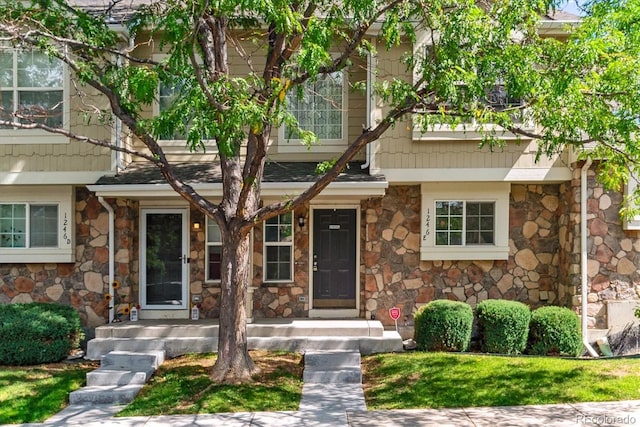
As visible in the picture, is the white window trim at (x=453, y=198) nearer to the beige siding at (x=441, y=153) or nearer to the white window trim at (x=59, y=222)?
the beige siding at (x=441, y=153)

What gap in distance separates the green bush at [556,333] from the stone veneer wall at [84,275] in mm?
7741

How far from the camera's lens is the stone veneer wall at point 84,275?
36.7 ft

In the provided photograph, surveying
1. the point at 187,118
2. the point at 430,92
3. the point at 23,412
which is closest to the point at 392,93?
the point at 430,92

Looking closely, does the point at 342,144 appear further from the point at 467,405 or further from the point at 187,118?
the point at 467,405

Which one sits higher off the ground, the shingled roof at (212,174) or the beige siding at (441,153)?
the beige siding at (441,153)

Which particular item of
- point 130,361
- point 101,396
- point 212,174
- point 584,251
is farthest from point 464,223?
point 101,396

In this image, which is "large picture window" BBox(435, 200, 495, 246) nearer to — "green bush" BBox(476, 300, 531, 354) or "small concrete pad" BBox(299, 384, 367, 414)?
"green bush" BBox(476, 300, 531, 354)

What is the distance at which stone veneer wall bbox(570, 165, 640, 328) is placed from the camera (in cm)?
1054

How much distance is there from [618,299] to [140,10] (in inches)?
381

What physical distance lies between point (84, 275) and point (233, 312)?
4437 mm

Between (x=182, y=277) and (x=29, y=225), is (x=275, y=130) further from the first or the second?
(x=29, y=225)

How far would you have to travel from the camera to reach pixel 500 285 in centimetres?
1114

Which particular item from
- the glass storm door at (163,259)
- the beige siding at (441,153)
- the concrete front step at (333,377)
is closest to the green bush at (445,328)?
the concrete front step at (333,377)

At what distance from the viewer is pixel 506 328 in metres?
9.95
